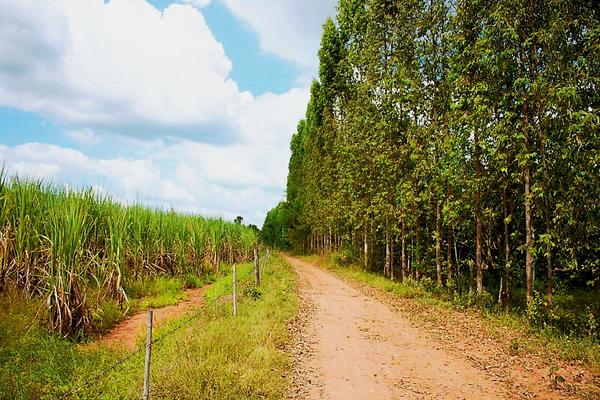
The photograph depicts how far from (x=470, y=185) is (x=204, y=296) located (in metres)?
10.6

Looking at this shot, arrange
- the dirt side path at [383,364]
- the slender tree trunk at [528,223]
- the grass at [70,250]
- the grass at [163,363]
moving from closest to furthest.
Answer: the grass at [163,363]
the dirt side path at [383,364]
the grass at [70,250]
the slender tree trunk at [528,223]

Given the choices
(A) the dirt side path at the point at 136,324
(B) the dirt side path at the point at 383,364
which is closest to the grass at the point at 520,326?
(B) the dirt side path at the point at 383,364

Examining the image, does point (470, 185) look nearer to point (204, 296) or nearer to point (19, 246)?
point (204, 296)

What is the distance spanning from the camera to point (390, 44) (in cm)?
2150

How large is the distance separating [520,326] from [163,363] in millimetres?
9471

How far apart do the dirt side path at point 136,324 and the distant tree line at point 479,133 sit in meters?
9.43

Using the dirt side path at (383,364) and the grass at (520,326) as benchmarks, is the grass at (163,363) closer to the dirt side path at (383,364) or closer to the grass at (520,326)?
the dirt side path at (383,364)

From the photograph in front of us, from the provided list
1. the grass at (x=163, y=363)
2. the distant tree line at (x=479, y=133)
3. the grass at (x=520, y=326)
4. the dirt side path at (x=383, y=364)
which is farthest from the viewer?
the distant tree line at (x=479, y=133)

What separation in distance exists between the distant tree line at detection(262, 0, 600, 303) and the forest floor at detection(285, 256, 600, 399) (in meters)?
2.79

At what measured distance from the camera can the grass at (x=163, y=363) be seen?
6387 millimetres

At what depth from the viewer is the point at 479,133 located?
43.8 ft

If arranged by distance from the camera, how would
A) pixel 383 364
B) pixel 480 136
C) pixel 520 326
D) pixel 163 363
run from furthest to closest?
1. pixel 480 136
2. pixel 520 326
3. pixel 383 364
4. pixel 163 363

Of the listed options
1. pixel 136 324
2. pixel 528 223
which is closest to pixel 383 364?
pixel 528 223

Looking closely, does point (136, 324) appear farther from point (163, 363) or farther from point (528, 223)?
point (528, 223)
